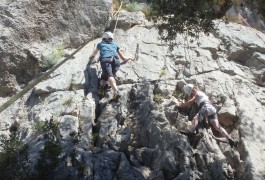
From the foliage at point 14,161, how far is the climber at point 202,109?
4.00 meters

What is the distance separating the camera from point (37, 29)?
46.4 ft

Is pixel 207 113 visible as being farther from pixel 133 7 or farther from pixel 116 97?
pixel 133 7

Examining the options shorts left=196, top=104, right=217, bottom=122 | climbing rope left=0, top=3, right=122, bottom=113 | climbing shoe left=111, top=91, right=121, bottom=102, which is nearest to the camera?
shorts left=196, top=104, right=217, bottom=122

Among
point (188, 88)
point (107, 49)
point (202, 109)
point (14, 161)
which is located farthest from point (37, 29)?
point (202, 109)

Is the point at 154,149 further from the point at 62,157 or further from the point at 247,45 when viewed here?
the point at 247,45

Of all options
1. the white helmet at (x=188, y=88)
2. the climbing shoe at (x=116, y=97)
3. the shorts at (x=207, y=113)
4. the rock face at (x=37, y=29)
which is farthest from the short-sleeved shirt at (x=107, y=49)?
the shorts at (x=207, y=113)

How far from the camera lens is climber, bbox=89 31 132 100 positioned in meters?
11.6

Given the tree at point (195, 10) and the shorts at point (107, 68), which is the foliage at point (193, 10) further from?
the shorts at point (107, 68)

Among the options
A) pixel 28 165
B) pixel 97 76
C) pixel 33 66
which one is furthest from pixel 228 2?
pixel 33 66

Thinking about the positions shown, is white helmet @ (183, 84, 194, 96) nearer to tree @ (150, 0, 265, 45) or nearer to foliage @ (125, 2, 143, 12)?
tree @ (150, 0, 265, 45)

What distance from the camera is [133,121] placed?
433 inches

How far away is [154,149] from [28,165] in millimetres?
2917

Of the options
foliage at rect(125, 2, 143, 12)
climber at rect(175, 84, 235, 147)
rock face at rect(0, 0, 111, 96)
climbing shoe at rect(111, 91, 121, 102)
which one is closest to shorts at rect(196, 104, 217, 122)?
climber at rect(175, 84, 235, 147)

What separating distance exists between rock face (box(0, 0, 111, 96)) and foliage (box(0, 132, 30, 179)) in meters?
3.90
